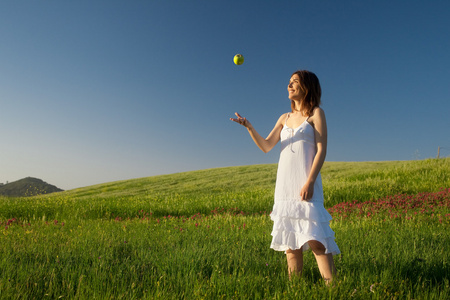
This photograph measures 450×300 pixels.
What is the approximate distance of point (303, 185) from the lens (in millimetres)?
3500

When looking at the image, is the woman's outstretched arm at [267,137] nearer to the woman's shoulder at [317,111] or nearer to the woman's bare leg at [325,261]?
the woman's shoulder at [317,111]

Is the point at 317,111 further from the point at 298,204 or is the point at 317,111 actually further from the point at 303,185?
the point at 298,204

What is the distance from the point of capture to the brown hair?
3748 millimetres

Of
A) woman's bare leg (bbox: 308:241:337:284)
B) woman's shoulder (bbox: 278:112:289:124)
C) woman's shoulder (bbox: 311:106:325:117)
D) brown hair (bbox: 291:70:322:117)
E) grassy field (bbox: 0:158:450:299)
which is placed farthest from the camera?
woman's shoulder (bbox: 278:112:289:124)

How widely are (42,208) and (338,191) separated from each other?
12536 mm

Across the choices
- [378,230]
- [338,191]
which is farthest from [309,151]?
[338,191]

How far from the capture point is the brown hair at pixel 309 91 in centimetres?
375

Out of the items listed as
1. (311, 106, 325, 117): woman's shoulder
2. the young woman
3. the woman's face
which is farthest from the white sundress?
the woman's face

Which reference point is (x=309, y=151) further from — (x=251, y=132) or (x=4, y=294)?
(x=4, y=294)

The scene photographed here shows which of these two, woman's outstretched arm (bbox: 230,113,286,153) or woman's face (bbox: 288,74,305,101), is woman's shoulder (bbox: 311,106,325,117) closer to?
woman's face (bbox: 288,74,305,101)

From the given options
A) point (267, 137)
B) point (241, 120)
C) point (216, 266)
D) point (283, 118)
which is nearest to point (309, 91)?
point (283, 118)

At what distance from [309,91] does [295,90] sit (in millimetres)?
165

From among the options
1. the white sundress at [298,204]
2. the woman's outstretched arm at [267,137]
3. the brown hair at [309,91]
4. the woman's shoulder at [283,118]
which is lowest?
the white sundress at [298,204]

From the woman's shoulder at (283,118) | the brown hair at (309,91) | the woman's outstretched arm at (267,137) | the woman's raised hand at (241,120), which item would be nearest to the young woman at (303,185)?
the brown hair at (309,91)
